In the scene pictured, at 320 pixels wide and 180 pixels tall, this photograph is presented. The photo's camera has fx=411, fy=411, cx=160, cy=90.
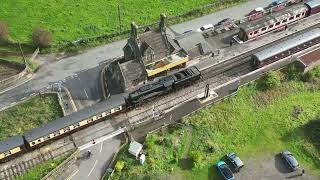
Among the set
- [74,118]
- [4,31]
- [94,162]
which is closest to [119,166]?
[94,162]

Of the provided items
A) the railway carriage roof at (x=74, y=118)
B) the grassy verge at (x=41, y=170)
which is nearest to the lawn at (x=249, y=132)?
the railway carriage roof at (x=74, y=118)

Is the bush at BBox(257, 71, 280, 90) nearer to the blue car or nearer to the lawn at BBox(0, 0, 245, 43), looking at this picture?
the blue car

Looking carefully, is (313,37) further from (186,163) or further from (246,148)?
(186,163)

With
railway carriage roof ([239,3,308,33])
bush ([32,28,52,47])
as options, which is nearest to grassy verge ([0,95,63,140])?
bush ([32,28,52,47])

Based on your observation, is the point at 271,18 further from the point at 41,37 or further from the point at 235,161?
the point at 41,37

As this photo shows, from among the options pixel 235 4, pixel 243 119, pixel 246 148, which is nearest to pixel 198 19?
pixel 235 4

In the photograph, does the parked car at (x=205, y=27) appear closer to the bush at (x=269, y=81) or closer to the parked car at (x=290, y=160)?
the bush at (x=269, y=81)

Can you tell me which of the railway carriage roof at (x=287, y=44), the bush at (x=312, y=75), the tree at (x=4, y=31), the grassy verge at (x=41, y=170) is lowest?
the bush at (x=312, y=75)
